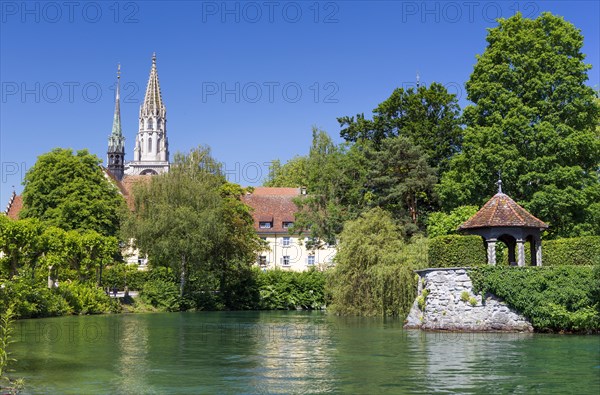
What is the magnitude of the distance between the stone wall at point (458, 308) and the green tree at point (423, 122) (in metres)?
20.5

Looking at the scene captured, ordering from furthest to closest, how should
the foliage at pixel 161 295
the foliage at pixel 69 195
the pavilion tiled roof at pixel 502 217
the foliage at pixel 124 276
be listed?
the foliage at pixel 124 276 → the foliage at pixel 69 195 → the foliage at pixel 161 295 → the pavilion tiled roof at pixel 502 217

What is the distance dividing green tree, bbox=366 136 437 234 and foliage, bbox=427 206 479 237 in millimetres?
4860

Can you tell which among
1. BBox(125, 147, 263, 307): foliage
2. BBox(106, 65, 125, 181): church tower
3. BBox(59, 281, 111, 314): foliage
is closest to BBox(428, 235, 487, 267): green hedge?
Answer: BBox(125, 147, 263, 307): foliage

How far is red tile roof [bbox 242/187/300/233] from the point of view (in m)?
80.2

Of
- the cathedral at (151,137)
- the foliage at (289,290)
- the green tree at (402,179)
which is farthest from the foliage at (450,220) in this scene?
the cathedral at (151,137)

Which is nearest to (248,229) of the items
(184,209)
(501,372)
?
(184,209)

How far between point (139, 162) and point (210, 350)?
144 metres

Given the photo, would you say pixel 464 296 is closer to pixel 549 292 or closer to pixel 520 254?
pixel 549 292

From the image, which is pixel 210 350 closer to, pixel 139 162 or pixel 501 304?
pixel 501 304

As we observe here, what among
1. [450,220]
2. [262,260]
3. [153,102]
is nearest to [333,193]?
[450,220]

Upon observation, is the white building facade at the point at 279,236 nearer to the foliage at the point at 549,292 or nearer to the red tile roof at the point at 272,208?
the red tile roof at the point at 272,208

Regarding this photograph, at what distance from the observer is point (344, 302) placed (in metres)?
44.4

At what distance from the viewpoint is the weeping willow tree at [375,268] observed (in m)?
40.6

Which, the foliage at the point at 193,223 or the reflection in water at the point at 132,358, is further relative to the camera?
the foliage at the point at 193,223
